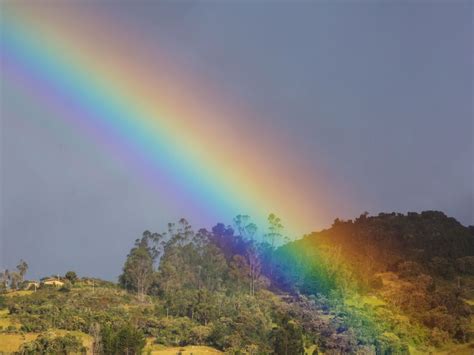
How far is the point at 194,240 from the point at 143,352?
65391 mm

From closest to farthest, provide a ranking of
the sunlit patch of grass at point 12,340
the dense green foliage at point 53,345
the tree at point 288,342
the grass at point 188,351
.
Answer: the dense green foliage at point 53,345 < the sunlit patch of grass at point 12,340 < the tree at point 288,342 < the grass at point 188,351

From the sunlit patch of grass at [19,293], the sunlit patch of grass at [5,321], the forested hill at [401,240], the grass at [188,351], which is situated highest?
the forested hill at [401,240]

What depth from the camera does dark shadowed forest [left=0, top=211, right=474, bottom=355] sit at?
71.8 m

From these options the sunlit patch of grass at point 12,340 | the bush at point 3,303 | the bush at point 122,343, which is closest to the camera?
the bush at point 122,343

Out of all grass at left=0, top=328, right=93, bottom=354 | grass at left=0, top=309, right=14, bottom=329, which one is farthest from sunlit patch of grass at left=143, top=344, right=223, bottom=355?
grass at left=0, top=309, right=14, bottom=329

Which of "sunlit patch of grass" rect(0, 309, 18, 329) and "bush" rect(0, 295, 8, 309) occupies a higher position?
"bush" rect(0, 295, 8, 309)

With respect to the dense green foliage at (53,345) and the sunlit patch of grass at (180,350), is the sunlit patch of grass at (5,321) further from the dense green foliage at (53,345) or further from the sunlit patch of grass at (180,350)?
the sunlit patch of grass at (180,350)

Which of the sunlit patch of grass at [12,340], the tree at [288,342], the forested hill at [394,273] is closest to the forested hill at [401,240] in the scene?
the forested hill at [394,273]

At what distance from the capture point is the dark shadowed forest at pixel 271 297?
71812mm

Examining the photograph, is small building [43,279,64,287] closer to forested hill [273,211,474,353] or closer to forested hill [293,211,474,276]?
forested hill [273,211,474,353]

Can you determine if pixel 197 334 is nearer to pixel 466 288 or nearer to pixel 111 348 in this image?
pixel 111 348

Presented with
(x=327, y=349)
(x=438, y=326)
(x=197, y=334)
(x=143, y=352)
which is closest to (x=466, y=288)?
(x=438, y=326)

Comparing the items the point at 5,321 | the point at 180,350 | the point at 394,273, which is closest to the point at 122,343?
the point at 180,350

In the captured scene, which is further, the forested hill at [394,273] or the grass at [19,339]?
the forested hill at [394,273]
